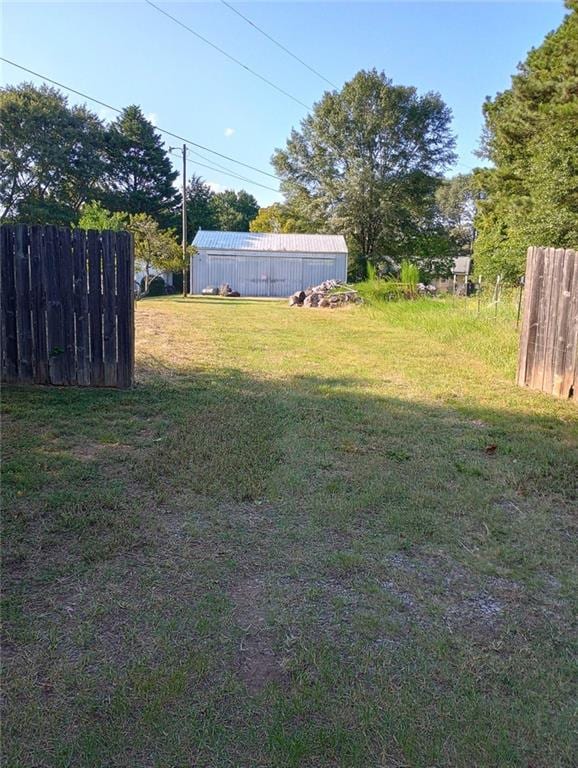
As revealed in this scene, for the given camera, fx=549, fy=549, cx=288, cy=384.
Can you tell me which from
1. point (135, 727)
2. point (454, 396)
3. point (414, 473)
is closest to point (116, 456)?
point (414, 473)

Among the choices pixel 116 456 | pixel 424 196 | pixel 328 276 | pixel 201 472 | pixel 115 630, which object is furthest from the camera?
pixel 424 196

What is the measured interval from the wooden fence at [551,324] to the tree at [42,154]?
35.2 m

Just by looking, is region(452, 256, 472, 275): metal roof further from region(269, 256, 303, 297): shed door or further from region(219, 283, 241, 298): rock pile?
region(219, 283, 241, 298): rock pile

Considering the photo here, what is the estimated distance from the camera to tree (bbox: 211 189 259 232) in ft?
171

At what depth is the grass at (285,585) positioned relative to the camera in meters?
1.68

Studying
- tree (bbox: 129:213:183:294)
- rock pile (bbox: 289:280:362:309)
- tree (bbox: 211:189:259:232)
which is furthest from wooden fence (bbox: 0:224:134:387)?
tree (bbox: 211:189:259:232)

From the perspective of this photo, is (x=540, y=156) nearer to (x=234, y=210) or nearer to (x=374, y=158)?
(x=374, y=158)

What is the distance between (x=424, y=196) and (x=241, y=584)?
4000cm

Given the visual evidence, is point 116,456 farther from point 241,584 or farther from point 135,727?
point 135,727

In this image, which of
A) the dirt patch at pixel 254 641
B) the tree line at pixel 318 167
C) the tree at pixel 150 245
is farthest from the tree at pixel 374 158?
the dirt patch at pixel 254 641

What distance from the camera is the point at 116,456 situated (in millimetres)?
4012

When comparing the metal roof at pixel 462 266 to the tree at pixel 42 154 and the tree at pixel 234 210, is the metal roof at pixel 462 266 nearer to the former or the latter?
the tree at pixel 234 210

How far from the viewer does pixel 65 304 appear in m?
5.75

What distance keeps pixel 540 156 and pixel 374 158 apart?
25.1 meters
